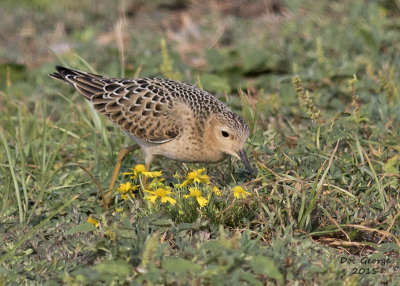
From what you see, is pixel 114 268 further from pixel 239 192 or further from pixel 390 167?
pixel 390 167

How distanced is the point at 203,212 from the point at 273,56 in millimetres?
4999

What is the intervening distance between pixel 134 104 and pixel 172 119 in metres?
0.46

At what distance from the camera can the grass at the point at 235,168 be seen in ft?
15.4

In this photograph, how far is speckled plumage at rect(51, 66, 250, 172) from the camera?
6.33m

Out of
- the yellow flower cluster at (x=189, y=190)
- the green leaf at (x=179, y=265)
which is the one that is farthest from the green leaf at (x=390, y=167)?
the green leaf at (x=179, y=265)

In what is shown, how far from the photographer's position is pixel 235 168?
257 inches

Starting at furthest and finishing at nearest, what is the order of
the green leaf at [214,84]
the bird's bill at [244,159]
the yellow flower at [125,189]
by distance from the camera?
1. the green leaf at [214,84]
2. the bird's bill at [244,159]
3. the yellow flower at [125,189]

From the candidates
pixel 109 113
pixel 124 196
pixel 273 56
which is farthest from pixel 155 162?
pixel 273 56

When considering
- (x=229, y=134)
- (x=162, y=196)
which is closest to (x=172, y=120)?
(x=229, y=134)

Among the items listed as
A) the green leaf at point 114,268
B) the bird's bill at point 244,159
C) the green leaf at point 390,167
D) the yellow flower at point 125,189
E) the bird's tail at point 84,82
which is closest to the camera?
the green leaf at point 114,268

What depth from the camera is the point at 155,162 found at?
23.8ft

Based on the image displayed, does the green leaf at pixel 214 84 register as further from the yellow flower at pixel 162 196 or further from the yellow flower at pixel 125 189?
the yellow flower at pixel 162 196

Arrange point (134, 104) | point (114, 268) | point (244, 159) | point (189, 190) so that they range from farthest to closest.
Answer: point (134, 104) → point (244, 159) → point (189, 190) → point (114, 268)

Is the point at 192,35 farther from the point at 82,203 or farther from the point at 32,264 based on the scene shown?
the point at 32,264
